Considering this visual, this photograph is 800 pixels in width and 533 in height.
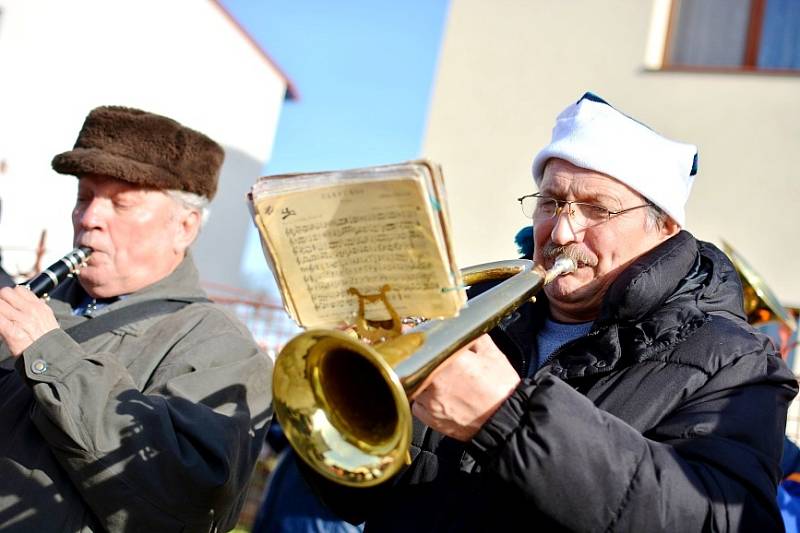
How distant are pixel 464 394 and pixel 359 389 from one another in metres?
0.28

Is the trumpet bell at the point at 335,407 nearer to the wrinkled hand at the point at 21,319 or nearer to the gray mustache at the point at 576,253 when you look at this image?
the gray mustache at the point at 576,253

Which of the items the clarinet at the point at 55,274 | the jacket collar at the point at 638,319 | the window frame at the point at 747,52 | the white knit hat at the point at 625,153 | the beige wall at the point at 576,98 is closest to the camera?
the jacket collar at the point at 638,319

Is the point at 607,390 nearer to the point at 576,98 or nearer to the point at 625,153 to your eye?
the point at 625,153

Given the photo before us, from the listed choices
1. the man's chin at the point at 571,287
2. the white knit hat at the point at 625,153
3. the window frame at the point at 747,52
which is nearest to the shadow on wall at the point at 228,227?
the window frame at the point at 747,52

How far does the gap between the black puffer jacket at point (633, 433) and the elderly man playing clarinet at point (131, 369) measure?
44cm

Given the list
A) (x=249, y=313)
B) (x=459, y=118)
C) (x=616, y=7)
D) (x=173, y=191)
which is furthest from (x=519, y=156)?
(x=173, y=191)

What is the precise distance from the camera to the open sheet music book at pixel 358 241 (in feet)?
5.42

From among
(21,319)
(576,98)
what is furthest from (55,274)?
(576,98)

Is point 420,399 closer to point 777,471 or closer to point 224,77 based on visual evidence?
point 777,471

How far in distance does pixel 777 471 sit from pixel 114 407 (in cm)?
176

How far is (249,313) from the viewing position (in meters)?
7.74

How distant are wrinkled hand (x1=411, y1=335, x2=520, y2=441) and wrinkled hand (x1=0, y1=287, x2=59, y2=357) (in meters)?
1.32

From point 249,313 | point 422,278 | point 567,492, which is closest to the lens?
point 567,492

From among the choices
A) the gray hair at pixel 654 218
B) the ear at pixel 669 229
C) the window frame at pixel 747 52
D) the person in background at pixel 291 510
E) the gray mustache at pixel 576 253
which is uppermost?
the window frame at pixel 747 52
